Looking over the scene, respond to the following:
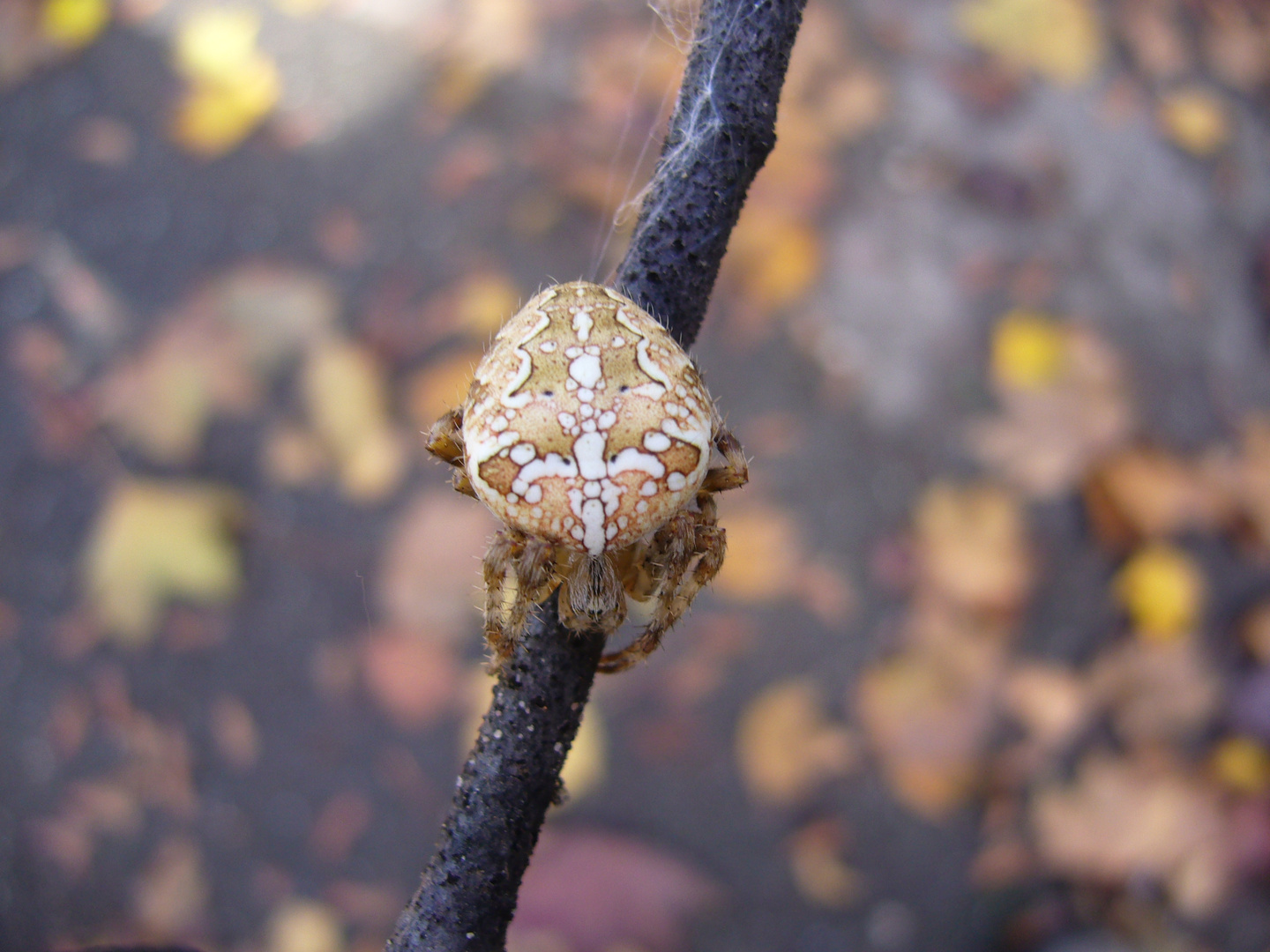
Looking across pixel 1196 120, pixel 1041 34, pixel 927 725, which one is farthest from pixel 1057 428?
pixel 1041 34

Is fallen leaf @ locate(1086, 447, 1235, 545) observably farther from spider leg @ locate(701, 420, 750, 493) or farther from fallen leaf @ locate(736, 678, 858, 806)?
spider leg @ locate(701, 420, 750, 493)

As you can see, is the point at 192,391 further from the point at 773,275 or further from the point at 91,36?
the point at 773,275

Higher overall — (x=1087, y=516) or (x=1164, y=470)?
(x=1164, y=470)

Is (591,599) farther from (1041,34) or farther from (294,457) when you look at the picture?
(1041,34)

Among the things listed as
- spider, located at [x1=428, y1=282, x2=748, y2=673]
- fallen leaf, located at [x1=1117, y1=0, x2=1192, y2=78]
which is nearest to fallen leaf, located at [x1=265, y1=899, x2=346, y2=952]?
spider, located at [x1=428, y1=282, x2=748, y2=673]

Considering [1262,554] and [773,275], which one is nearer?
[1262,554]

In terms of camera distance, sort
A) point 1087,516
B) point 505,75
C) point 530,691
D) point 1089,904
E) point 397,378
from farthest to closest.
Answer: point 505,75
point 397,378
point 1087,516
point 1089,904
point 530,691

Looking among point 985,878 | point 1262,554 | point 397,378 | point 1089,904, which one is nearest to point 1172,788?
point 1089,904

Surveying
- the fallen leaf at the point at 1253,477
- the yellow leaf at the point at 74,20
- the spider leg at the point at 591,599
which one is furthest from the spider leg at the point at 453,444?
the yellow leaf at the point at 74,20
